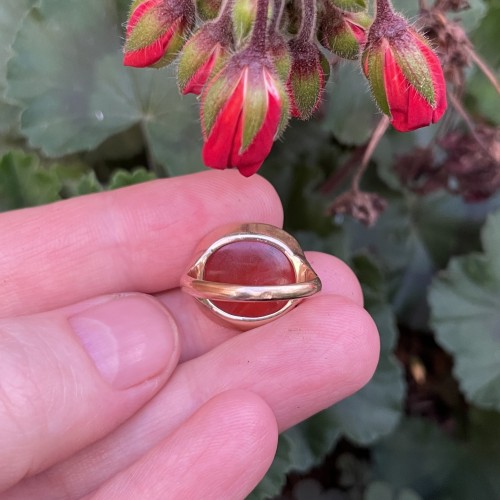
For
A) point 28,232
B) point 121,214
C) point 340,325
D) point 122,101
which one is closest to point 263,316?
point 340,325

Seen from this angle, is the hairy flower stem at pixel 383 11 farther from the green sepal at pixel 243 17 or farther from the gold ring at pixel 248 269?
the gold ring at pixel 248 269

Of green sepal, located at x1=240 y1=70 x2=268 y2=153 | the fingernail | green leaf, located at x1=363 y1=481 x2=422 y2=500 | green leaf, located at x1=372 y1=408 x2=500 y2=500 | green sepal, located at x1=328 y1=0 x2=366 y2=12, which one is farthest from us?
green leaf, located at x1=372 y1=408 x2=500 y2=500

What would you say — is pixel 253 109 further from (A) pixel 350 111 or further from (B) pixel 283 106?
(A) pixel 350 111

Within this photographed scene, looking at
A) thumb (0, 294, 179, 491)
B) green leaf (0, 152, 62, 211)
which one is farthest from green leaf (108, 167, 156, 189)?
thumb (0, 294, 179, 491)

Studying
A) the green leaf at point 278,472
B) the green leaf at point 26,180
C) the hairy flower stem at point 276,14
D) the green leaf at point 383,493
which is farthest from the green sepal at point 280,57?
the green leaf at point 383,493

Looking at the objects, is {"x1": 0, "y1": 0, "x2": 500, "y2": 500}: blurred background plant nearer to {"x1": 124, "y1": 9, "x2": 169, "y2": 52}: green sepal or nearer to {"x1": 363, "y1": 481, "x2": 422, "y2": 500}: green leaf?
{"x1": 363, "y1": 481, "x2": 422, "y2": 500}: green leaf

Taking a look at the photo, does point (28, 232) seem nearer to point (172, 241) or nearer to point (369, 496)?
point (172, 241)
